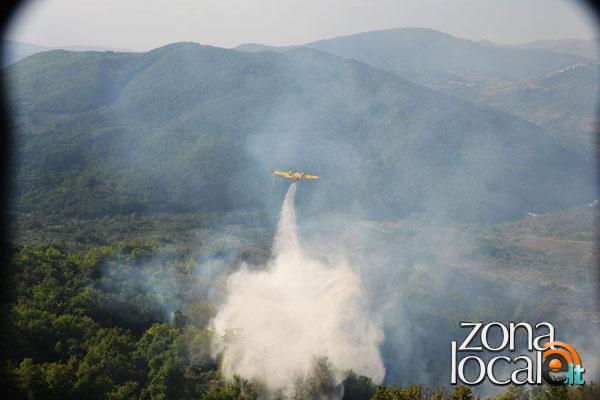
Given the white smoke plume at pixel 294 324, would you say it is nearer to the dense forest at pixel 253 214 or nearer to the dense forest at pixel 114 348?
the dense forest at pixel 253 214

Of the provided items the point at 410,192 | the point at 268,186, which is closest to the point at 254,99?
the point at 268,186

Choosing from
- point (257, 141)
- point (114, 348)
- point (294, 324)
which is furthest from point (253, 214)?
point (114, 348)

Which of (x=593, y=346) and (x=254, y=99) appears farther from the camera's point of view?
(x=254, y=99)

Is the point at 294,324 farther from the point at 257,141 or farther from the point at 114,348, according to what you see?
the point at 257,141

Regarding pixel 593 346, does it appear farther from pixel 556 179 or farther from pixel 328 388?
pixel 556 179

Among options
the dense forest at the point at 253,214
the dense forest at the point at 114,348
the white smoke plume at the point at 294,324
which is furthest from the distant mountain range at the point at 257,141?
the white smoke plume at the point at 294,324

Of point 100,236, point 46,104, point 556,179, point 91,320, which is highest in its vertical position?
point 46,104

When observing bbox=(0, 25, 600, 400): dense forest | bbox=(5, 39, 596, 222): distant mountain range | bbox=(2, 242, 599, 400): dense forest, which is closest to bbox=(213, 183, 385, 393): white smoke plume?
bbox=(0, 25, 600, 400): dense forest
